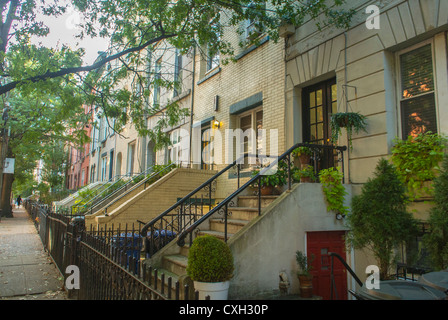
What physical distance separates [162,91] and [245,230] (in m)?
12.8

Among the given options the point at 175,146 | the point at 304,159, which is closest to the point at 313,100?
the point at 304,159

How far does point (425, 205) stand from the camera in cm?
530

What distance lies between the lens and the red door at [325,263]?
19.6 feet

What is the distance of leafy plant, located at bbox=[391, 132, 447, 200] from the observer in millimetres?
5137

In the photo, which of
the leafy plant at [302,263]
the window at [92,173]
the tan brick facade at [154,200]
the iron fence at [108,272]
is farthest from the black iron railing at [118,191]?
the window at [92,173]

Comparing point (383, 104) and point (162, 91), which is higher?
point (162, 91)

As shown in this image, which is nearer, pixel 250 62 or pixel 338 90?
pixel 338 90

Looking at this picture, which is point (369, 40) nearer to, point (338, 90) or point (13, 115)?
point (338, 90)

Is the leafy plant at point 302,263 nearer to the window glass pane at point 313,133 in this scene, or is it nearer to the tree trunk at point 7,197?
the window glass pane at point 313,133

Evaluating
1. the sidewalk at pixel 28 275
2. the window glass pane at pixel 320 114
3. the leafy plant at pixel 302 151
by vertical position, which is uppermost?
the window glass pane at pixel 320 114

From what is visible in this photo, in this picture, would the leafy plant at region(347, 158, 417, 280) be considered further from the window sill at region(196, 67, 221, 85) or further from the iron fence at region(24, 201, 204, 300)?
the window sill at region(196, 67, 221, 85)

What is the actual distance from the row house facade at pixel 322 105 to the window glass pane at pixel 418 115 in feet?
0.06

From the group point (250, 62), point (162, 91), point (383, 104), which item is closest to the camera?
point (383, 104)
